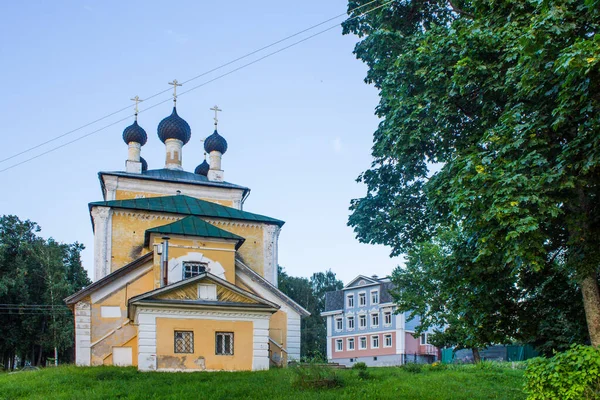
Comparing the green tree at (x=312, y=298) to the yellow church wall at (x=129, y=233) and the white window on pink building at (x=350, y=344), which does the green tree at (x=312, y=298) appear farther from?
the yellow church wall at (x=129, y=233)

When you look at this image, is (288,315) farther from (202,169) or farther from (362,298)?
(362,298)

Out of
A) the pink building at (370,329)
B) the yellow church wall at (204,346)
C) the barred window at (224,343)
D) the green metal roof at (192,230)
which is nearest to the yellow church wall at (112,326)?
the green metal roof at (192,230)

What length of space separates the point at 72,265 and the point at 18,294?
751 cm

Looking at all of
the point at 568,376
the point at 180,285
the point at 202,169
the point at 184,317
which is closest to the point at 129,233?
the point at 180,285

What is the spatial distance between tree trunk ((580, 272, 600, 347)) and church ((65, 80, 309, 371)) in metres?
9.53

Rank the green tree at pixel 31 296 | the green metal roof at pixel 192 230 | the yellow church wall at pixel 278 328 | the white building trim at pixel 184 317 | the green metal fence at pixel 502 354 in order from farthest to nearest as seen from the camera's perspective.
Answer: the green tree at pixel 31 296
the green metal fence at pixel 502 354
the yellow church wall at pixel 278 328
the green metal roof at pixel 192 230
the white building trim at pixel 184 317

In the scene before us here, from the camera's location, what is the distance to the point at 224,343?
1747 cm

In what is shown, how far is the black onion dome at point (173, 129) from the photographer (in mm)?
32438

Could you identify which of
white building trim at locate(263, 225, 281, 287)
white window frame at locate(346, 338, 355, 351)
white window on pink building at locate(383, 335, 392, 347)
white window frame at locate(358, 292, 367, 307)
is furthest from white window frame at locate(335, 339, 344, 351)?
white building trim at locate(263, 225, 281, 287)

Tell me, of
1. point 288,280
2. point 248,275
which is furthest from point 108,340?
point 288,280

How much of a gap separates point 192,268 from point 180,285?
3.09 m

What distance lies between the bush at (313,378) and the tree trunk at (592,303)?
541 cm

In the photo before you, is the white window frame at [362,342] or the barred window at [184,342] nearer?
the barred window at [184,342]

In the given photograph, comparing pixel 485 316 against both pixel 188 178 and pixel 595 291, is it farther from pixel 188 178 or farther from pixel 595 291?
pixel 188 178
